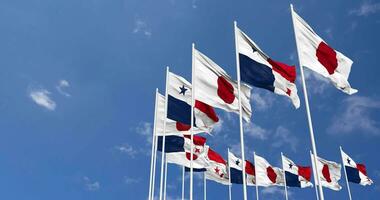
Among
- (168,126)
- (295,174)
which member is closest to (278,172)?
(295,174)

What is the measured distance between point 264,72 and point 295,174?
24.4 m

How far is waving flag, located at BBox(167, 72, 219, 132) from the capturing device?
19922mm

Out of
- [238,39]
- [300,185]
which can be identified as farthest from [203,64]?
[300,185]

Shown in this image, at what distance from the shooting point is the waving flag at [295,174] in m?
38.2

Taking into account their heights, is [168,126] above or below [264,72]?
above

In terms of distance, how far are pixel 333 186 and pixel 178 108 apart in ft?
78.9

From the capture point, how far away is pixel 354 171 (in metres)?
39.8

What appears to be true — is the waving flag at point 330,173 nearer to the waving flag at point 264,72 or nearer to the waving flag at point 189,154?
the waving flag at point 189,154

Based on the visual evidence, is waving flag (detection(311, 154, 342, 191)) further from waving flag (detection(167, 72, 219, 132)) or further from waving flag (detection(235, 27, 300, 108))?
waving flag (detection(235, 27, 300, 108))

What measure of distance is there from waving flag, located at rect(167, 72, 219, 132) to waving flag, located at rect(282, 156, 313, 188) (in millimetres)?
17412

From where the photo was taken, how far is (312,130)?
567 inches

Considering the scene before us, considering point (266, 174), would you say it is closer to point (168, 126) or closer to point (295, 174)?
point (295, 174)

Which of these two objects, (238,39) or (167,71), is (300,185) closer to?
(167,71)

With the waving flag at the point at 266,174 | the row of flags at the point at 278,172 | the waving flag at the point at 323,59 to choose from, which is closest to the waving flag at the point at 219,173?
the row of flags at the point at 278,172
